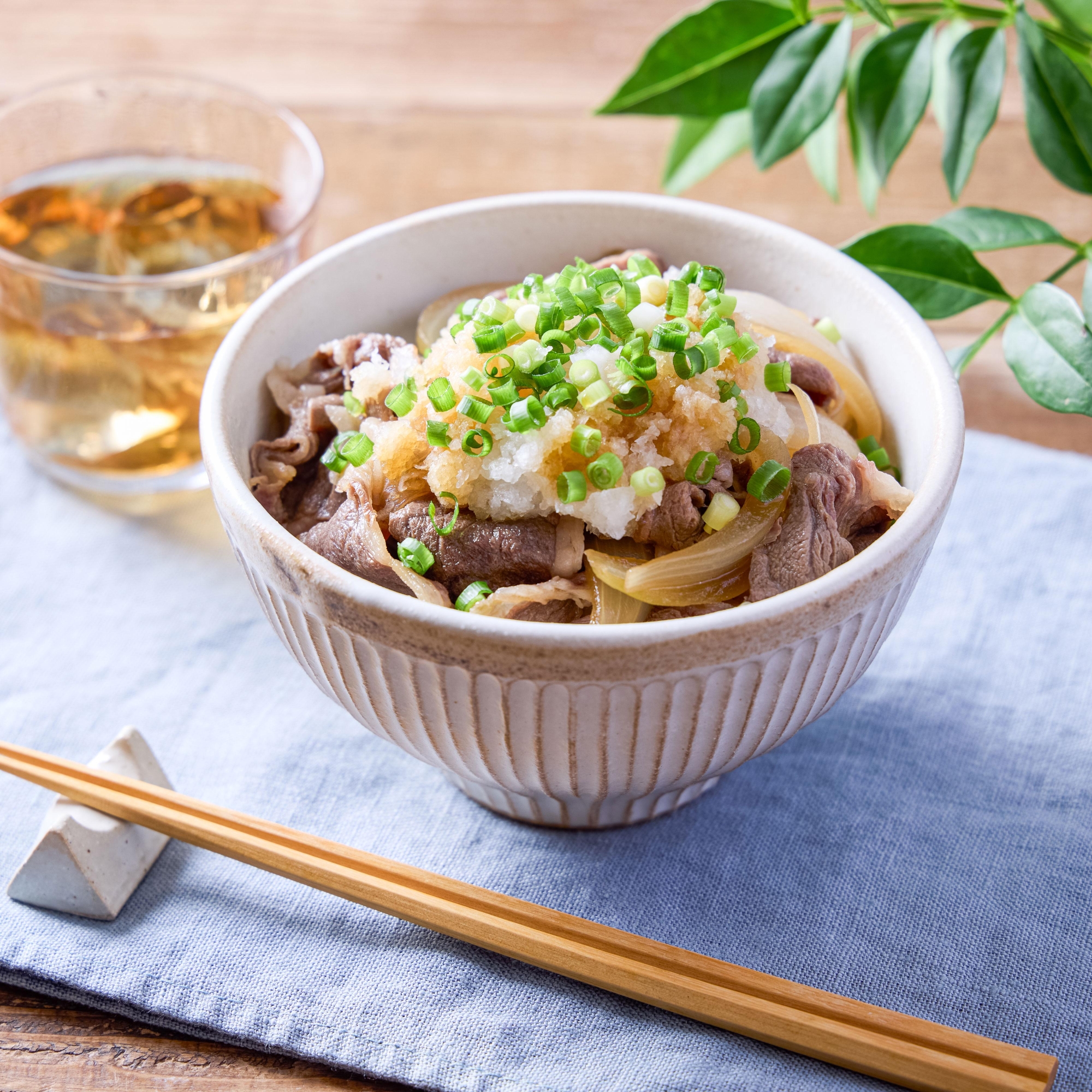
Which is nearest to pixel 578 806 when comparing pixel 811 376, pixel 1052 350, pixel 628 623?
pixel 628 623

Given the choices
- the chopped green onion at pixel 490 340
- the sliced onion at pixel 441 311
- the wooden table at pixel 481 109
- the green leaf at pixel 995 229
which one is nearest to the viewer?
the chopped green onion at pixel 490 340

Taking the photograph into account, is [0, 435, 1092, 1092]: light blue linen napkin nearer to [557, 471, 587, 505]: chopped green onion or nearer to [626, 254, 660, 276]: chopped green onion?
[557, 471, 587, 505]: chopped green onion

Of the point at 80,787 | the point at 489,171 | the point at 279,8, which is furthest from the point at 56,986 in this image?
the point at 279,8

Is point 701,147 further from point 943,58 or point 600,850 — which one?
point 600,850

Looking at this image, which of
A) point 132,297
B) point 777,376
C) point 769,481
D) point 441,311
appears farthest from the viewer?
point 132,297

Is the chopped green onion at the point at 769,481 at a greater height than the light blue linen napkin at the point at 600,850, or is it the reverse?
the chopped green onion at the point at 769,481

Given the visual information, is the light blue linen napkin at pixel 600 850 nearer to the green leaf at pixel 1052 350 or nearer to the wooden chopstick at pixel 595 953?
the wooden chopstick at pixel 595 953

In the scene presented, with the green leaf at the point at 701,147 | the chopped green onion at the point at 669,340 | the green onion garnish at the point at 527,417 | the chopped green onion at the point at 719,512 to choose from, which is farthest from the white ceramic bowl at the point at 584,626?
the green leaf at the point at 701,147
